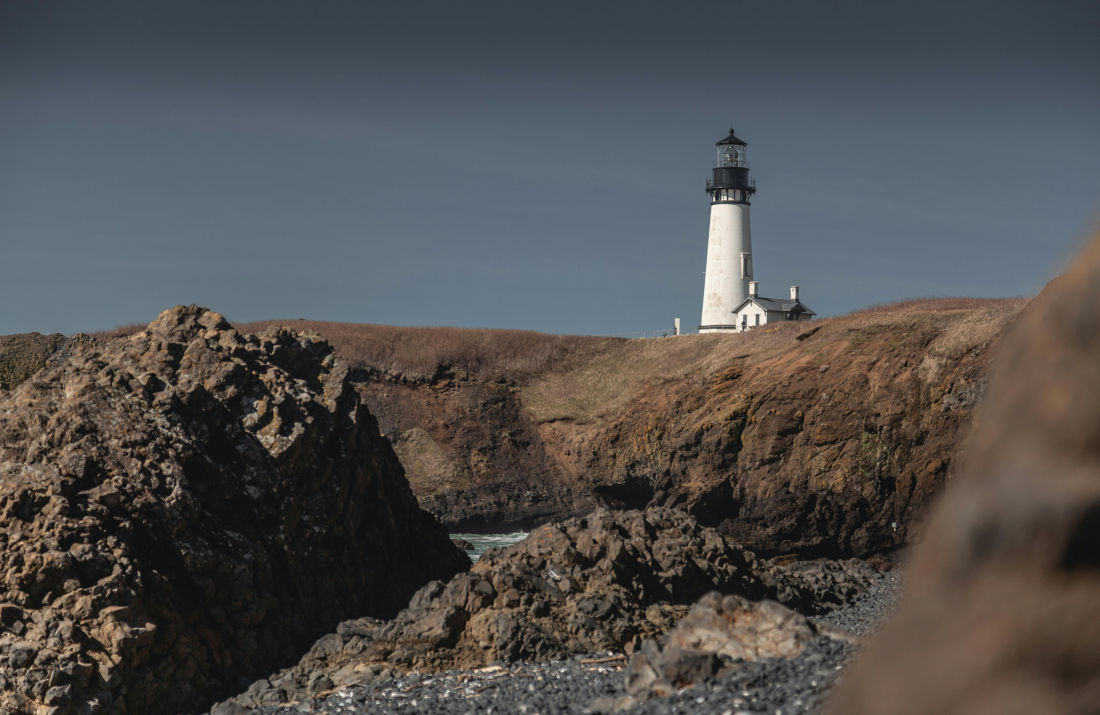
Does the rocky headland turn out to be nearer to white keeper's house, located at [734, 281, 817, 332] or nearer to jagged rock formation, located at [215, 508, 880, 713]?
jagged rock formation, located at [215, 508, 880, 713]

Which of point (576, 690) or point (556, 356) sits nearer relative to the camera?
point (576, 690)

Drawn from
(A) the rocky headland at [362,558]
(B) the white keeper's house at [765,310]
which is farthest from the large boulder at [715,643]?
(B) the white keeper's house at [765,310]

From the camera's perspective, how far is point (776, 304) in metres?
67.8

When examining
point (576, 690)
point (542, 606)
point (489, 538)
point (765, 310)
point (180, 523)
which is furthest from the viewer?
point (765, 310)

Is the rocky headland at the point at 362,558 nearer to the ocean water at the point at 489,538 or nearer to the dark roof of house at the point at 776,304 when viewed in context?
the ocean water at the point at 489,538

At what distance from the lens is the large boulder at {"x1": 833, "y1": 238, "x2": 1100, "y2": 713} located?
1.82 m

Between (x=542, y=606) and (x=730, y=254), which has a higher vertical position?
(x=730, y=254)

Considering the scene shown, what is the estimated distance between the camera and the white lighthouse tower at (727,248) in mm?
69250

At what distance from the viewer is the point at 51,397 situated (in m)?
16.0

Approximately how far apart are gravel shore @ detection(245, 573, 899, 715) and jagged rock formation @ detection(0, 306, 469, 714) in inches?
88.1

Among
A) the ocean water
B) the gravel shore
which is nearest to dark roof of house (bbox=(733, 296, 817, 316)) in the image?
the ocean water

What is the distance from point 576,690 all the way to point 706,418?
984 inches

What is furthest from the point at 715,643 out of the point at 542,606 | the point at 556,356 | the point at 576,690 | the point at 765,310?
the point at 765,310

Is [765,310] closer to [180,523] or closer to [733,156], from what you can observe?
[733,156]
